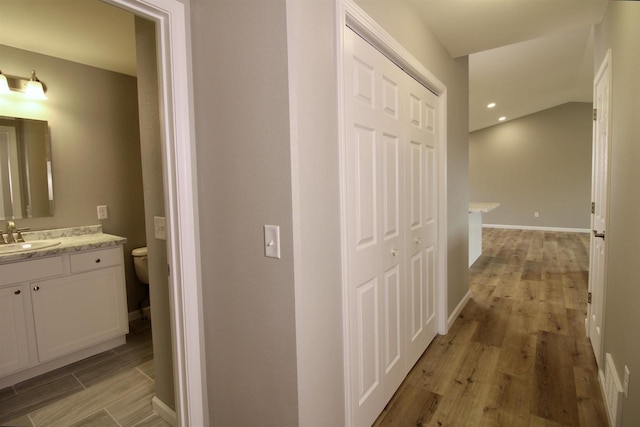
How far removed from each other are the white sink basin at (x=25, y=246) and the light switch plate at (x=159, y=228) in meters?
1.23

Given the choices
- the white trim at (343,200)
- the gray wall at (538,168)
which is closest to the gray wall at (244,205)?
the white trim at (343,200)

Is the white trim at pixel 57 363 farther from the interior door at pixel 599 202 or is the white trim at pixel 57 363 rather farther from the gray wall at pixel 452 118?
the interior door at pixel 599 202

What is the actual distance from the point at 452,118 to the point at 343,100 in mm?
1939

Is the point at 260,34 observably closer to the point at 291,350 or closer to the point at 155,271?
the point at 291,350

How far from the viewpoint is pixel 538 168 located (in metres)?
8.27

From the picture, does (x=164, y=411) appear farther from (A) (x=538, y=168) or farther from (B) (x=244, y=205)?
(A) (x=538, y=168)

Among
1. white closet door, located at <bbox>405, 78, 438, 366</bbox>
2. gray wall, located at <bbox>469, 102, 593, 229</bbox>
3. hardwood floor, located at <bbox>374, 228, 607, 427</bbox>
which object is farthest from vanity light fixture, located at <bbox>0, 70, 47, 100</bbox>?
gray wall, located at <bbox>469, 102, 593, 229</bbox>

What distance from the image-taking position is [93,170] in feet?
9.62

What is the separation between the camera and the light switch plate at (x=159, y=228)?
5.41 ft

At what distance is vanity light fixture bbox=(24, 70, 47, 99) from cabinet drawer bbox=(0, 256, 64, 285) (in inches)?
51.3

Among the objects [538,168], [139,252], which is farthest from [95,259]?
[538,168]

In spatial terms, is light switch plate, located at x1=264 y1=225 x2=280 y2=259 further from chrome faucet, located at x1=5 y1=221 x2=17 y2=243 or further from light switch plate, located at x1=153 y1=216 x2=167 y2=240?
chrome faucet, located at x1=5 y1=221 x2=17 y2=243

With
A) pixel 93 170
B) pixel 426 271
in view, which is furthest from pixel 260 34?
pixel 93 170

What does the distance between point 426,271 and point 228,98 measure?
1894 millimetres
